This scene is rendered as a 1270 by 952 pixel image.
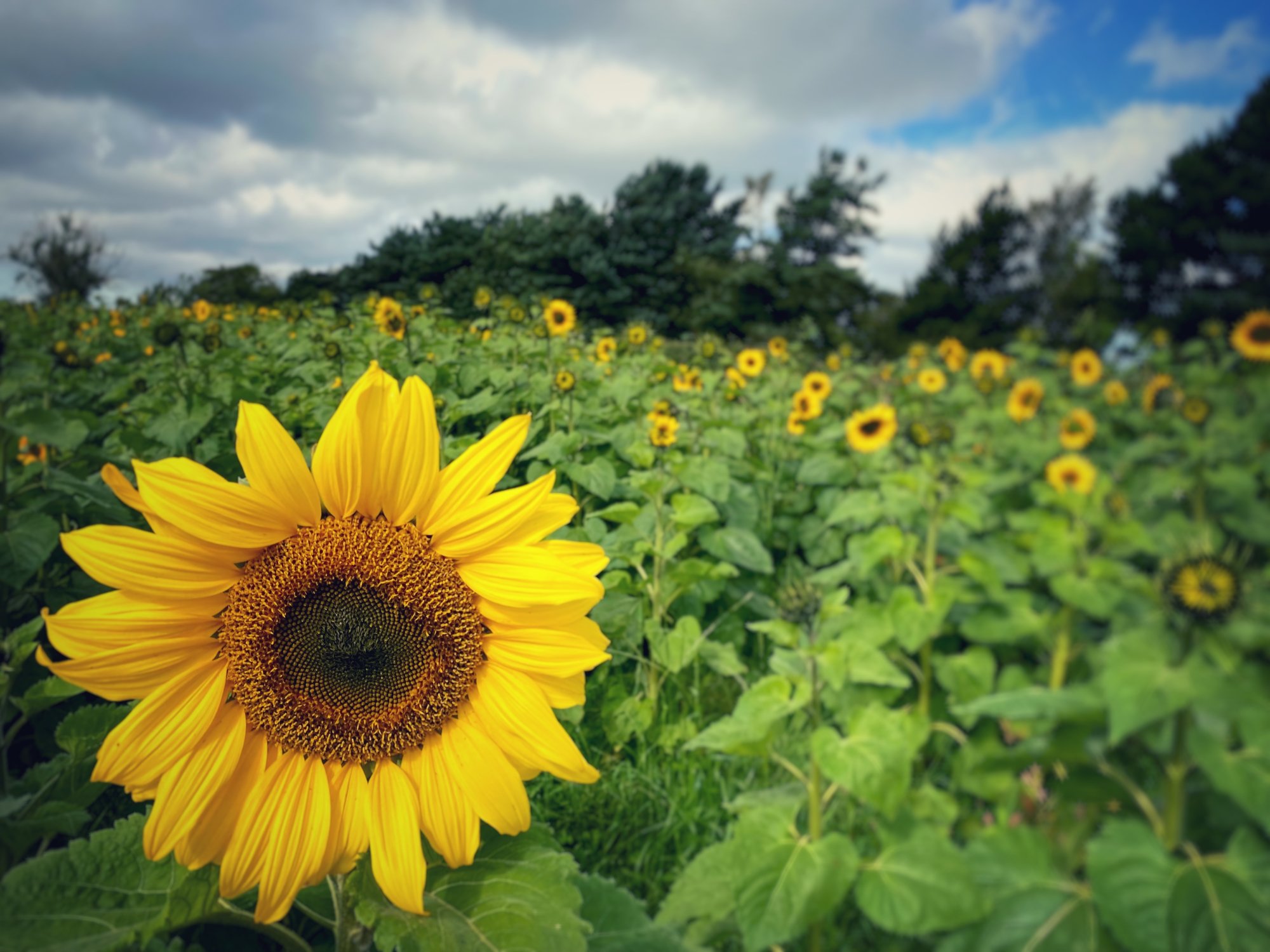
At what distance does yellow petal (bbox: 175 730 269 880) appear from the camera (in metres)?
0.40

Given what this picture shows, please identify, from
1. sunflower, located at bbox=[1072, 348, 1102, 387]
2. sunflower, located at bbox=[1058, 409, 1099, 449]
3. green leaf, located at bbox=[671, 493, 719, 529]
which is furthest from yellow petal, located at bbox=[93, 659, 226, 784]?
sunflower, located at bbox=[1072, 348, 1102, 387]

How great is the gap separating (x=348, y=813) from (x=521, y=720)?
11 centimetres

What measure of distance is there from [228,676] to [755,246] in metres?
17.4

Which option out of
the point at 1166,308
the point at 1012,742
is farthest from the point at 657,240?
the point at 1012,742

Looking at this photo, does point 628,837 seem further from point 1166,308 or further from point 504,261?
point 1166,308

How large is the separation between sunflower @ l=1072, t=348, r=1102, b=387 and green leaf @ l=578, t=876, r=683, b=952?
5.49 m

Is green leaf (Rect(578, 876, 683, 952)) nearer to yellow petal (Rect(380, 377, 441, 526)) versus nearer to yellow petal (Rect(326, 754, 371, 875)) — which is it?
yellow petal (Rect(326, 754, 371, 875))

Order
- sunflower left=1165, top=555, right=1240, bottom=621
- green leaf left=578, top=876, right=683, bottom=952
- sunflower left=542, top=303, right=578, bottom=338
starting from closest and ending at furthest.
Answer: green leaf left=578, top=876, right=683, bottom=952 < sunflower left=1165, top=555, right=1240, bottom=621 < sunflower left=542, top=303, right=578, bottom=338

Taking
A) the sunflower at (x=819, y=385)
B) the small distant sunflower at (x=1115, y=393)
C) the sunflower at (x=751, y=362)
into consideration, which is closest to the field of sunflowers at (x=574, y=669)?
the sunflower at (x=819, y=385)

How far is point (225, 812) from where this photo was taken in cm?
42

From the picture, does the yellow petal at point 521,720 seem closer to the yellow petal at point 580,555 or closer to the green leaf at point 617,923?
→ the yellow petal at point 580,555

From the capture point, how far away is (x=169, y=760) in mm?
389

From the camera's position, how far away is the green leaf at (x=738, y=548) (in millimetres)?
2283

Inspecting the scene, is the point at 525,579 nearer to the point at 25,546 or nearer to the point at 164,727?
the point at 164,727
